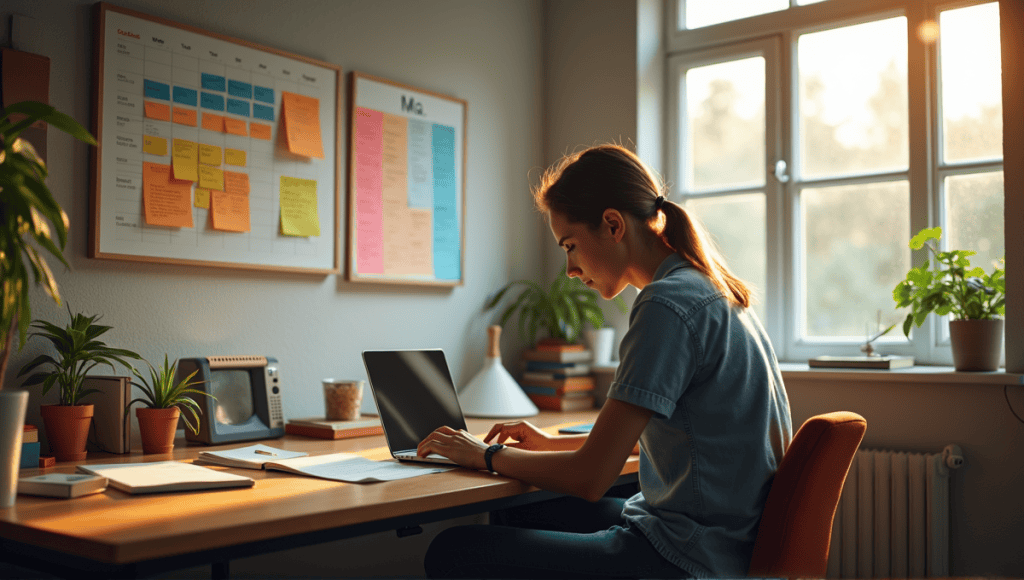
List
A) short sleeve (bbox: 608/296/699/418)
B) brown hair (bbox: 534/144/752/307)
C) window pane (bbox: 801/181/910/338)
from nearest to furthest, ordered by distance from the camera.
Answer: short sleeve (bbox: 608/296/699/418), brown hair (bbox: 534/144/752/307), window pane (bbox: 801/181/910/338)

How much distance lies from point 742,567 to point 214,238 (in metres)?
1.43

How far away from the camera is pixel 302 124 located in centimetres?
226

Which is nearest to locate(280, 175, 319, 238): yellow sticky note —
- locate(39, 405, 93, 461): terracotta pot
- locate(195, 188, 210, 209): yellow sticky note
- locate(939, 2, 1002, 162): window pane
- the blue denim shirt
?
locate(195, 188, 210, 209): yellow sticky note

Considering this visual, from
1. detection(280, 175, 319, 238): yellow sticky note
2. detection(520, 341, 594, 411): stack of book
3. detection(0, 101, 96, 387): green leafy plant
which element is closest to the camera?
detection(0, 101, 96, 387): green leafy plant

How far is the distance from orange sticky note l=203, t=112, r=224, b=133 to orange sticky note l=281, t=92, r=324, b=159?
0.18 metres

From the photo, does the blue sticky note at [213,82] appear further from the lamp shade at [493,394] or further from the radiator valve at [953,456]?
the radiator valve at [953,456]

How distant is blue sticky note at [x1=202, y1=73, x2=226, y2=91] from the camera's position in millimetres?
2059

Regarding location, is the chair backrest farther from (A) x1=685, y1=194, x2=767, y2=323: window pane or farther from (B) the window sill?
(A) x1=685, y1=194, x2=767, y2=323: window pane

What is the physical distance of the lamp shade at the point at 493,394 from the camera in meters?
2.48

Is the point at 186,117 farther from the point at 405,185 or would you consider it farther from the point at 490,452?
the point at 490,452

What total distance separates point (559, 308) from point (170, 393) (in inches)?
52.4

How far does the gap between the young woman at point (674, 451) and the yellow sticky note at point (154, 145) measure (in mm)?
1111

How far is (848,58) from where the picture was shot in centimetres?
268

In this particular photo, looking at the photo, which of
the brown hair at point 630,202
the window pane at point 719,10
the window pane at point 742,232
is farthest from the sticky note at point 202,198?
the window pane at point 719,10
